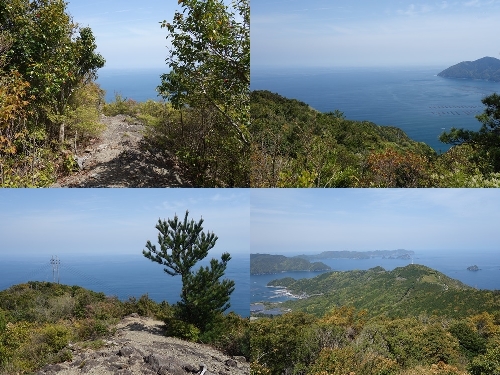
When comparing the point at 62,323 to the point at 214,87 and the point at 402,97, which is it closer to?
the point at 214,87

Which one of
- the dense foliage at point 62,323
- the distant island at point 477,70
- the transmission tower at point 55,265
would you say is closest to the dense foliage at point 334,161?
the distant island at point 477,70

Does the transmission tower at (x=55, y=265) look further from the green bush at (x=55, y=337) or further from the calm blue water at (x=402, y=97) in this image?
the calm blue water at (x=402, y=97)

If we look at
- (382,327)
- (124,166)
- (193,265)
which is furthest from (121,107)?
(382,327)

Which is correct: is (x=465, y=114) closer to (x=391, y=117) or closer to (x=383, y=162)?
(x=391, y=117)

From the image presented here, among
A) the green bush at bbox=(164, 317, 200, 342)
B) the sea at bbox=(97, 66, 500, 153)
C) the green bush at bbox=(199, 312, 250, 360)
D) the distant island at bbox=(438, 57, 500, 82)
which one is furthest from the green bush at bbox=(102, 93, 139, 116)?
the distant island at bbox=(438, 57, 500, 82)

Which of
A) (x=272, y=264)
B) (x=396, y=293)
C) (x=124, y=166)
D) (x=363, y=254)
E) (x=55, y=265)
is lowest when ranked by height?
(x=396, y=293)

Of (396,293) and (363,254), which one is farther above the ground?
(363,254)
